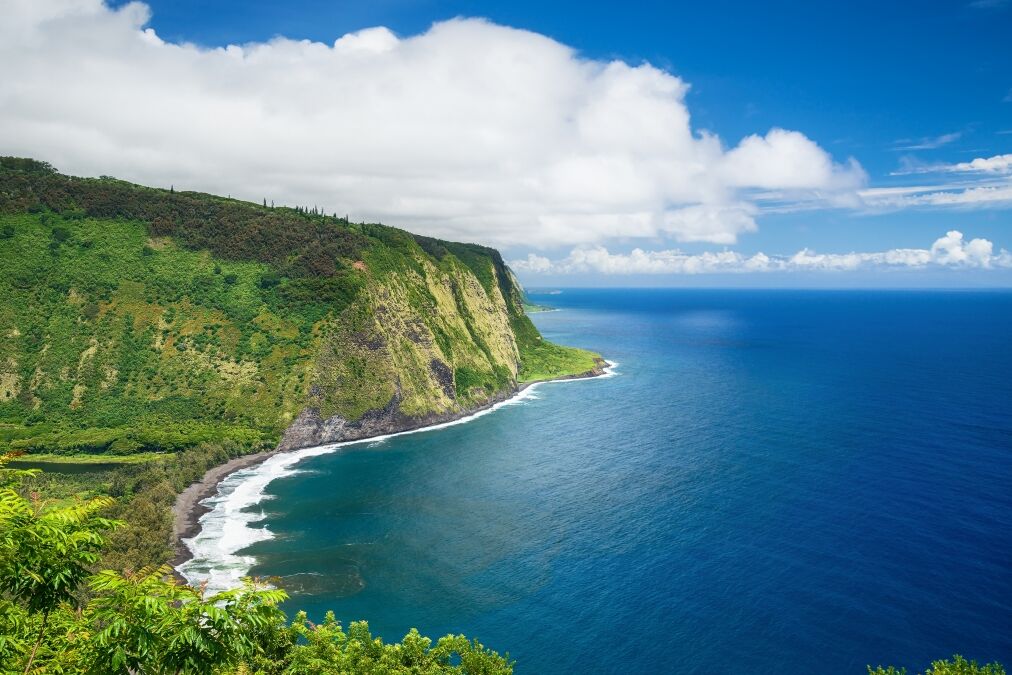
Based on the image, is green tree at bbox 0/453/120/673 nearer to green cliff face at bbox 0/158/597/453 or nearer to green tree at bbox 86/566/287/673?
green tree at bbox 86/566/287/673

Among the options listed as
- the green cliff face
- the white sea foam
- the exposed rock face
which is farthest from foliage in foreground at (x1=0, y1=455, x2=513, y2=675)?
the exposed rock face

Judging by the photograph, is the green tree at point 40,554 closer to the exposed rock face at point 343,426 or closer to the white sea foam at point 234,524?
the white sea foam at point 234,524

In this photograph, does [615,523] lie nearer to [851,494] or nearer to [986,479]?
[851,494]

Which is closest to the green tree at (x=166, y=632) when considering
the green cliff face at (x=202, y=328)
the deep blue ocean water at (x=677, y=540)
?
the deep blue ocean water at (x=677, y=540)

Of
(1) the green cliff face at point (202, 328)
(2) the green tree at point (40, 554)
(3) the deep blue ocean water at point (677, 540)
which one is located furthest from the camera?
(1) the green cliff face at point (202, 328)

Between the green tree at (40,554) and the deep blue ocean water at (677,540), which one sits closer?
the green tree at (40,554)

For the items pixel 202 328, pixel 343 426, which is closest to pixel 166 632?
pixel 343 426

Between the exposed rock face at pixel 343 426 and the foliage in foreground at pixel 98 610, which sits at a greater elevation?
the foliage in foreground at pixel 98 610

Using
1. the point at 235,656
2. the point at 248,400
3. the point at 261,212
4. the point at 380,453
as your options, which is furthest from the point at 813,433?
the point at 261,212
